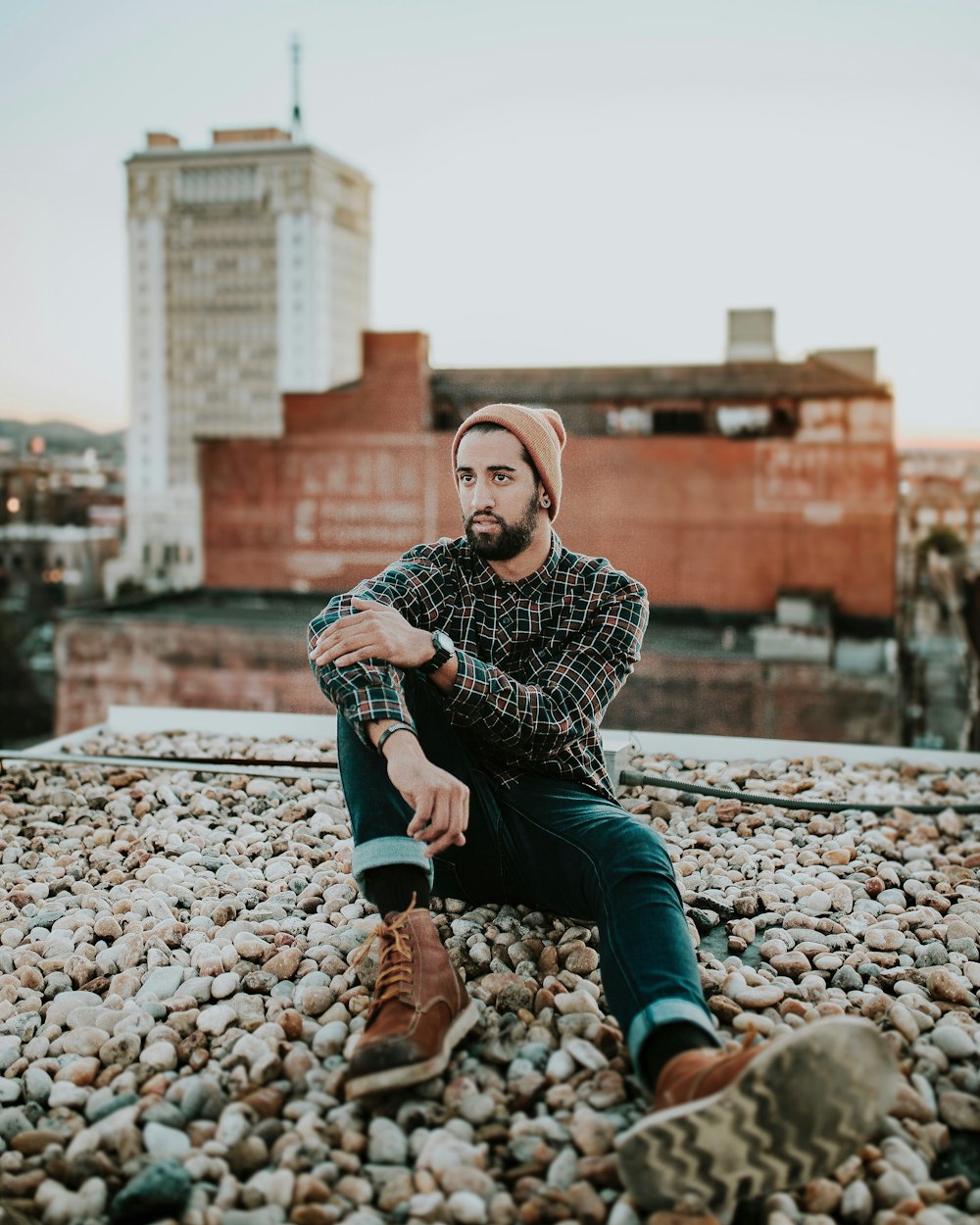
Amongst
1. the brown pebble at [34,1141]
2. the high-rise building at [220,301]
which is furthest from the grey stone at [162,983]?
the high-rise building at [220,301]

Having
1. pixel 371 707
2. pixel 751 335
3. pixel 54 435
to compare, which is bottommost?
pixel 371 707

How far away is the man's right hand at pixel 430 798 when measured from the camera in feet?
4.97

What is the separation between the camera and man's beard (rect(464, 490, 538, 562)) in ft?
6.23

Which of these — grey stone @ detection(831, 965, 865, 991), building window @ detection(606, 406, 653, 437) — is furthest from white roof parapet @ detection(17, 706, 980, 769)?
building window @ detection(606, 406, 653, 437)

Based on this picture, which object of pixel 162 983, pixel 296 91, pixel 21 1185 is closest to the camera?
pixel 21 1185

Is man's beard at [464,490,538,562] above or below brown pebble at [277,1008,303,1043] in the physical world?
above

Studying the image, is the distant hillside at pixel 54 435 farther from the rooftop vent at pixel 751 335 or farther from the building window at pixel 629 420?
the rooftop vent at pixel 751 335

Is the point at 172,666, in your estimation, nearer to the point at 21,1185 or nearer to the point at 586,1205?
the point at 21,1185

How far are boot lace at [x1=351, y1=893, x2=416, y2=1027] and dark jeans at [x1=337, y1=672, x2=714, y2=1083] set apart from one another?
0.29 ft

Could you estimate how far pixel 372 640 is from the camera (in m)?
1.66

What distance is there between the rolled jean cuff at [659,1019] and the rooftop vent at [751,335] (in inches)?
579

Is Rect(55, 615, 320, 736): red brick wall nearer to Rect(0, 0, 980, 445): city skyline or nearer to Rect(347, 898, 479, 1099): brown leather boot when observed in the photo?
Rect(0, 0, 980, 445): city skyline

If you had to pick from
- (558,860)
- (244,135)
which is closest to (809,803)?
(558,860)

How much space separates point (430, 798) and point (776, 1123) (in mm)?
629
